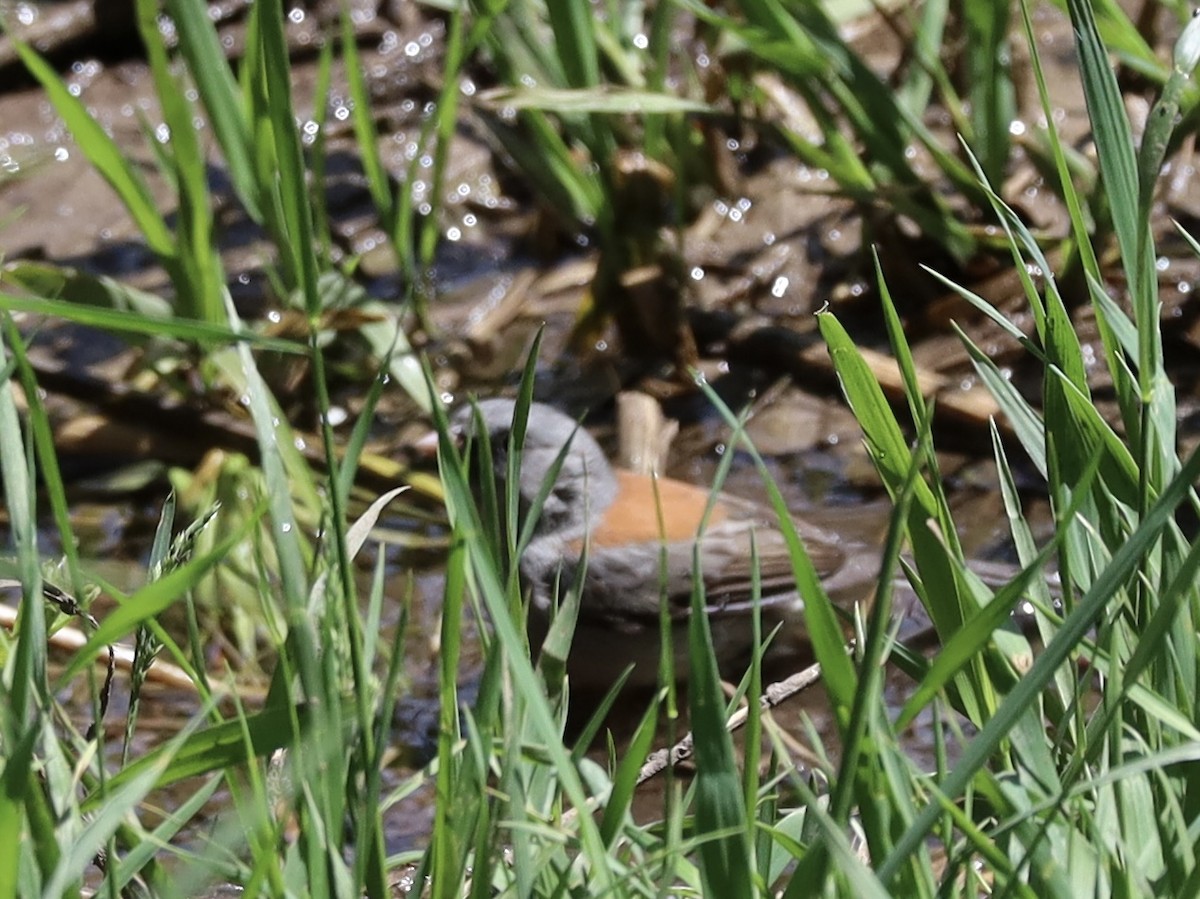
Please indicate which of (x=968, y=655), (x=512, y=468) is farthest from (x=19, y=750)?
(x=968, y=655)

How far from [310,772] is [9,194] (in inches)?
188

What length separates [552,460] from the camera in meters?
4.50

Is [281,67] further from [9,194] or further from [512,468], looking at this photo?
[9,194]

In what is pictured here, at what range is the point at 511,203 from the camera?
579cm

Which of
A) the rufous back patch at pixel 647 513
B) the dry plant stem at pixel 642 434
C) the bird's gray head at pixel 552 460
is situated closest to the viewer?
the rufous back patch at pixel 647 513

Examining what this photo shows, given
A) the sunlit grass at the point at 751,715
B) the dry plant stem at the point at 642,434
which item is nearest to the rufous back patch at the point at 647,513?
the dry plant stem at the point at 642,434

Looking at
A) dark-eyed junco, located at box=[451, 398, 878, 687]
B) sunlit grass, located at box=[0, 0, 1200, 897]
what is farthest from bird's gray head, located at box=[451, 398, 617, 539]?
sunlit grass, located at box=[0, 0, 1200, 897]

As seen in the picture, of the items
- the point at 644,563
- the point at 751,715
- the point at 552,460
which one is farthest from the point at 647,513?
the point at 751,715

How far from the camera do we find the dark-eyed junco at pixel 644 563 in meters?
4.23

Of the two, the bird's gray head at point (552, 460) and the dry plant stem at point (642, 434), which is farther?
the dry plant stem at point (642, 434)

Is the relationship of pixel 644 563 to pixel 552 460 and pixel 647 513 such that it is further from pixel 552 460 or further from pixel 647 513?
pixel 552 460

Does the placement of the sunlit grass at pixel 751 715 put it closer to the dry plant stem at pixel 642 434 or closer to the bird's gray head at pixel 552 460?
the bird's gray head at pixel 552 460

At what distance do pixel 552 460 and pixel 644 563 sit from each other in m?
0.41

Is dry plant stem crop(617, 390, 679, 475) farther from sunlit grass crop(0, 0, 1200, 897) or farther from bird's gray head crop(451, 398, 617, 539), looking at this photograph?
sunlit grass crop(0, 0, 1200, 897)
